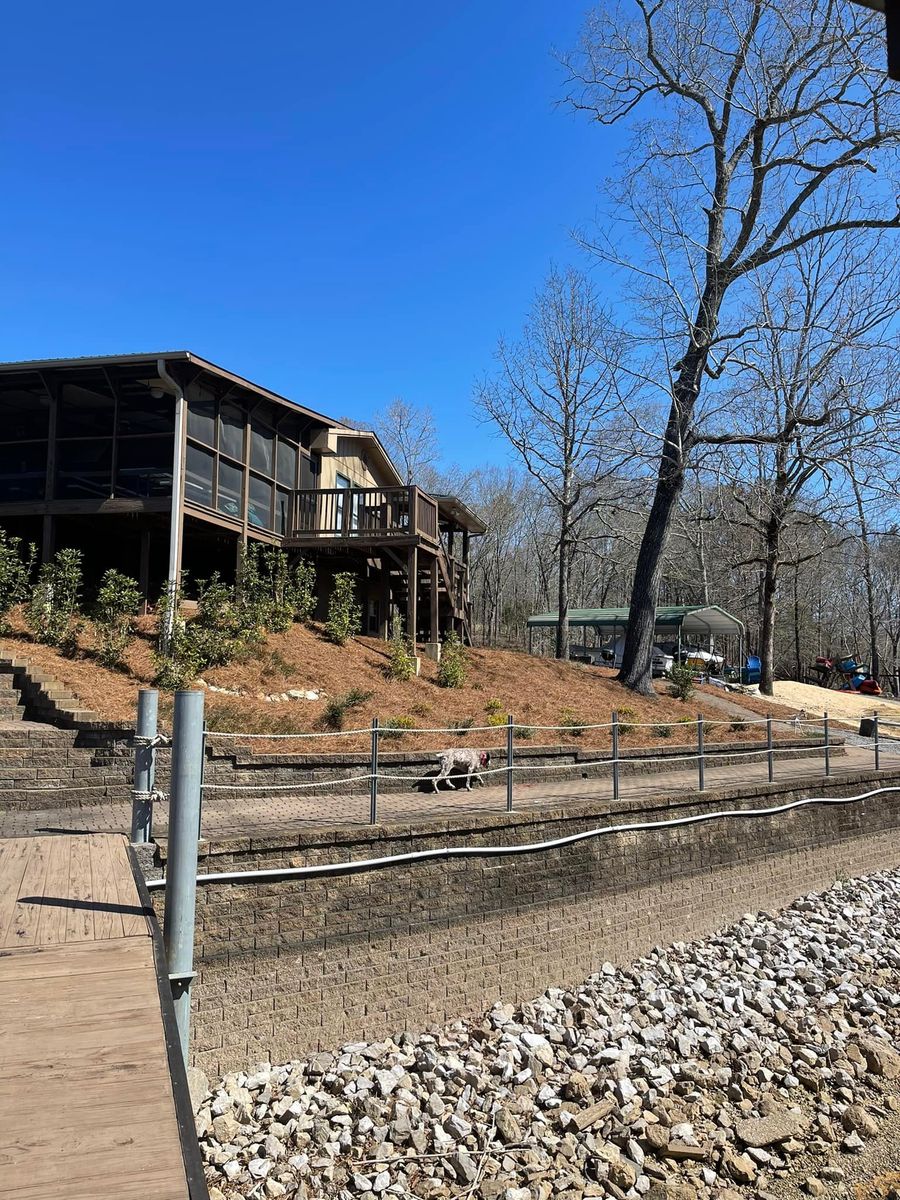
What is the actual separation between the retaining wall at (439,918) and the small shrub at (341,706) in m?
3.85

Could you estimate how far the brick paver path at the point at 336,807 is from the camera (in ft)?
21.5

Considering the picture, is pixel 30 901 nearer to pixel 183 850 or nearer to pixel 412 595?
pixel 183 850

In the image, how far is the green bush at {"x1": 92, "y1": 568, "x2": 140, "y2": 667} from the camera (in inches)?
425

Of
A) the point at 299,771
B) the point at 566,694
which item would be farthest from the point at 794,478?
the point at 299,771

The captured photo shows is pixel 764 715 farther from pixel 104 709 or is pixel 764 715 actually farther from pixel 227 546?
pixel 104 709

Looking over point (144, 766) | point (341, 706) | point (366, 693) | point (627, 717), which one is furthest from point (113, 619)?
point (627, 717)

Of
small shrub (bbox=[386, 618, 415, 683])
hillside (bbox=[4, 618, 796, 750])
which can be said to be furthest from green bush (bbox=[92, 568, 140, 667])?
small shrub (bbox=[386, 618, 415, 683])

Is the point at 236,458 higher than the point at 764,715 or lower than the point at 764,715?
higher

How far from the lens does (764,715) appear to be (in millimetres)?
18781

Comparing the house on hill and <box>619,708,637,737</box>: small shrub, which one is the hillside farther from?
the house on hill

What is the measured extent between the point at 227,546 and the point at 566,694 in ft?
26.2

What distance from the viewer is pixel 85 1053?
2543 mm

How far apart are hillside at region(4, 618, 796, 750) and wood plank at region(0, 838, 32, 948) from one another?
402cm

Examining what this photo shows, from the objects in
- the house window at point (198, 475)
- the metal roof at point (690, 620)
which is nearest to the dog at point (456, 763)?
the house window at point (198, 475)
